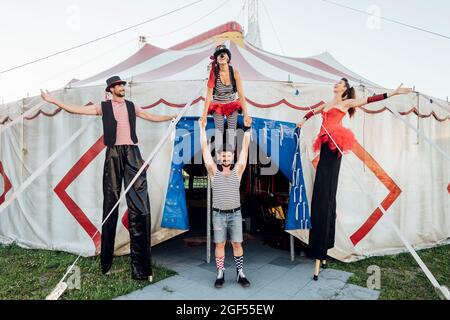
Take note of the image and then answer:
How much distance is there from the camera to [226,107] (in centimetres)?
313

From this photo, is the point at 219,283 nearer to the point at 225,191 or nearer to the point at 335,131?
the point at 225,191

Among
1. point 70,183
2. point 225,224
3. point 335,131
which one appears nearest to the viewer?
point 225,224

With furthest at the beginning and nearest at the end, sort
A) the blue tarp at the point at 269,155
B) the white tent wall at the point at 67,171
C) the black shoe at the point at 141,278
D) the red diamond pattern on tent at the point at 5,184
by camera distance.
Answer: the red diamond pattern on tent at the point at 5,184 → the white tent wall at the point at 67,171 → the blue tarp at the point at 269,155 → the black shoe at the point at 141,278

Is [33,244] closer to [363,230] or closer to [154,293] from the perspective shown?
[154,293]

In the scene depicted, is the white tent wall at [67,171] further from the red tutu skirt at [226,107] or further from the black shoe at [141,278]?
the red tutu skirt at [226,107]

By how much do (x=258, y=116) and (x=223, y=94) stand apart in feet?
3.19

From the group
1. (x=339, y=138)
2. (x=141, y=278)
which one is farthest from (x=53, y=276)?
(x=339, y=138)

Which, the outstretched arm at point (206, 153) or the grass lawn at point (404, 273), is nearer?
the outstretched arm at point (206, 153)

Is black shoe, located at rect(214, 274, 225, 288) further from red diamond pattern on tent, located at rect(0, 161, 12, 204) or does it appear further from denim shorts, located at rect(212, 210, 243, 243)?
red diamond pattern on tent, located at rect(0, 161, 12, 204)

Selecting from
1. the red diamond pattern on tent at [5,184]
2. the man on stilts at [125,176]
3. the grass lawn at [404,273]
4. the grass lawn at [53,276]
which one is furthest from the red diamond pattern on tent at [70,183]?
the grass lawn at [404,273]

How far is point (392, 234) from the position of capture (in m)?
4.22

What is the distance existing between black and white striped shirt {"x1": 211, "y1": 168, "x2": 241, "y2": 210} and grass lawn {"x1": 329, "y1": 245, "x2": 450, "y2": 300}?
5.30ft

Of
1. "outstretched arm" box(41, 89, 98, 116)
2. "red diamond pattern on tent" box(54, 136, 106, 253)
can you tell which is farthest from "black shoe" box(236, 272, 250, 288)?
"outstretched arm" box(41, 89, 98, 116)

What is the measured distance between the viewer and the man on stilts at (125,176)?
2.97 meters
